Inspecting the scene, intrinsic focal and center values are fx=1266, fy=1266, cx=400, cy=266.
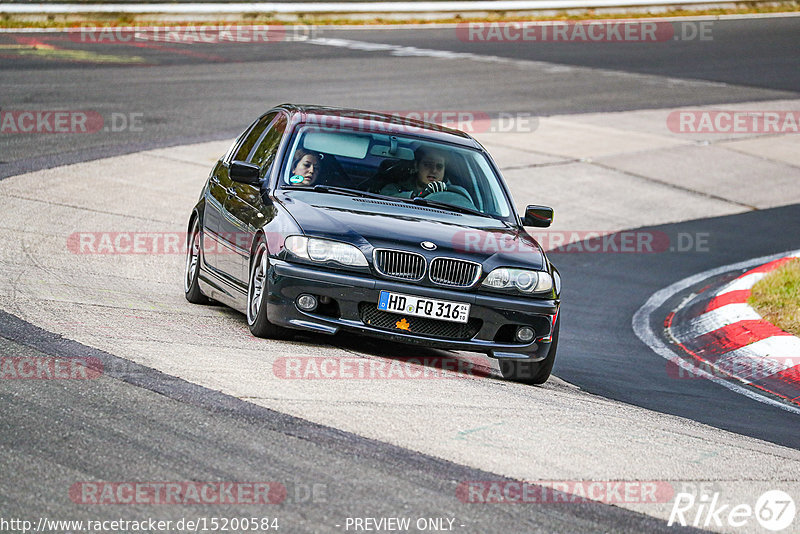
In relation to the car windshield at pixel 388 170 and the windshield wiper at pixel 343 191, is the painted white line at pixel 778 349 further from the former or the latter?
the windshield wiper at pixel 343 191

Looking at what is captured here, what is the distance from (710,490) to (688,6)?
1235 inches

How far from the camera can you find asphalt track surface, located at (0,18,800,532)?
4875 millimetres

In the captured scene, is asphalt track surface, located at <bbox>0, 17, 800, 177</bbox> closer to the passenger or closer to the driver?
the passenger

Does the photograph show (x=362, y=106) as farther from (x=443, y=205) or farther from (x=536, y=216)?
(x=443, y=205)

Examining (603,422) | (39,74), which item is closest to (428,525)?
(603,422)

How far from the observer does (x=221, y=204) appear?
9.00m

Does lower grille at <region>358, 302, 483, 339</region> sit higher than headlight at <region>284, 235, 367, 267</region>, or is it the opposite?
headlight at <region>284, 235, 367, 267</region>

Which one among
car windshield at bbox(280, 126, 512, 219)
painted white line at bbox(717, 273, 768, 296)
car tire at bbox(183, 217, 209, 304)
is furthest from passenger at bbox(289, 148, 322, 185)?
painted white line at bbox(717, 273, 768, 296)

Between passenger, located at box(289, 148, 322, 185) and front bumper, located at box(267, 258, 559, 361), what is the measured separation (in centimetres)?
105

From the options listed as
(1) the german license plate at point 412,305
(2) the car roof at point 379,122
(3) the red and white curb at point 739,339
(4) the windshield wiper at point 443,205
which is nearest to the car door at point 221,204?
(2) the car roof at point 379,122

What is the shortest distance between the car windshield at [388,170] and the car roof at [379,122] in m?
0.11

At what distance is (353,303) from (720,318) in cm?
422

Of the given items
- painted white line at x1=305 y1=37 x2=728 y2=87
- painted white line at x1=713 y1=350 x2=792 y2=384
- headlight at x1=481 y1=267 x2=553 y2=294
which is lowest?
painted white line at x1=713 y1=350 x2=792 y2=384

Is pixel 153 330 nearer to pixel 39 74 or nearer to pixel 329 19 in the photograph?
pixel 39 74
